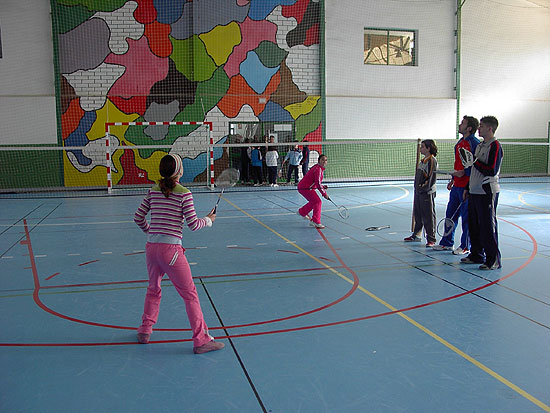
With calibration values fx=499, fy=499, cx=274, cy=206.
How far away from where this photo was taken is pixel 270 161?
2169 centimetres

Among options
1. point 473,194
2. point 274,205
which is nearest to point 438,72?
point 274,205

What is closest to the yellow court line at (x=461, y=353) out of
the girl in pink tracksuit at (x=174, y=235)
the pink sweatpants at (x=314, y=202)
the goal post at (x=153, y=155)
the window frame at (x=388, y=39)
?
the girl in pink tracksuit at (x=174, y=235)

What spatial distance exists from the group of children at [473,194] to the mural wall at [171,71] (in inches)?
582

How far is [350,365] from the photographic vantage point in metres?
4.20

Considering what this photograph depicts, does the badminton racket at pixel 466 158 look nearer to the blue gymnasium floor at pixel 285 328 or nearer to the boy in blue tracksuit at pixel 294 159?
the blue gymnasium floor at pixel 285 328

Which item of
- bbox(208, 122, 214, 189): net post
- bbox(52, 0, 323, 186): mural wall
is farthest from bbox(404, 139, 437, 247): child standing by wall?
bbox(52, 0, 323, 186): mural wall

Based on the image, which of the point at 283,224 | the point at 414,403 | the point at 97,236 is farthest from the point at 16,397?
the point at 283,224

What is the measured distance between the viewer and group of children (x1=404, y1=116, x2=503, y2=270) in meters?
7.17

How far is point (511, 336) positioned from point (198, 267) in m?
4.47

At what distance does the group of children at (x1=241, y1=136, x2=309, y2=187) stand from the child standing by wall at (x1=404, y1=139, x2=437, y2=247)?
42.7ft

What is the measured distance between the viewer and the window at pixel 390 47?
24266mm

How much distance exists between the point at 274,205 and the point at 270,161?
22.1 ft

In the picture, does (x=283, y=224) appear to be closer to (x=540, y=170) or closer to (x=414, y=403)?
(x=414, y=403)

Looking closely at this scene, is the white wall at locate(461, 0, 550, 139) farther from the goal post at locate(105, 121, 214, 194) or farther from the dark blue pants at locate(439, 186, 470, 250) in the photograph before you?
the dark blue pants at locate(439, 186, 470, 250)
